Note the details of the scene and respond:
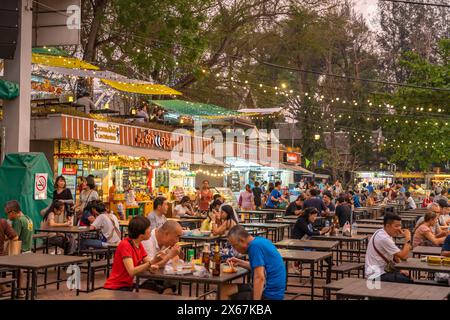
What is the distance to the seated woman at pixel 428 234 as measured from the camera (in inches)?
438

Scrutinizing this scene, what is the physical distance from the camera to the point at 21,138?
16.6m

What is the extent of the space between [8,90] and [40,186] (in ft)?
9.17

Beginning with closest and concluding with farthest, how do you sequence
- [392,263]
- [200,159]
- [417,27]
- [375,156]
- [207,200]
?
[392,263] < [207,200] < [200,159] < [417,27] < [375,156]

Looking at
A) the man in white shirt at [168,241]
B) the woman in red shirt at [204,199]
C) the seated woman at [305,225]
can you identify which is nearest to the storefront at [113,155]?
the woman in red shirt at [204,199]

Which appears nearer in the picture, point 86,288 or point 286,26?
point 86,288

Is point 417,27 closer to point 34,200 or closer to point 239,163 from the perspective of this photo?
point 239,163

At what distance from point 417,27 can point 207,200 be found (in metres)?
37.5

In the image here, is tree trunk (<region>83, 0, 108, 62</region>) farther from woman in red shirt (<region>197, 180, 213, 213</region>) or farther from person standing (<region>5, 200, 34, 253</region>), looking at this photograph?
person standing (<region>5, 200, 34, 253</region>)

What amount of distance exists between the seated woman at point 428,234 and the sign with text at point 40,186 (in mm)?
7942

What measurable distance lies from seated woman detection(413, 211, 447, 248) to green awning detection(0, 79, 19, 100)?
9.94m

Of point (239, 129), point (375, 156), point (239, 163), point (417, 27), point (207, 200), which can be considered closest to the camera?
point (207, 200)

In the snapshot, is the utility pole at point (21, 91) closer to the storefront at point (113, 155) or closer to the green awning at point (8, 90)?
the green awning at point (8, 90)

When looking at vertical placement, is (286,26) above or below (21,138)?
above

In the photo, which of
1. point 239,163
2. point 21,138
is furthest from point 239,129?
point 21,138
